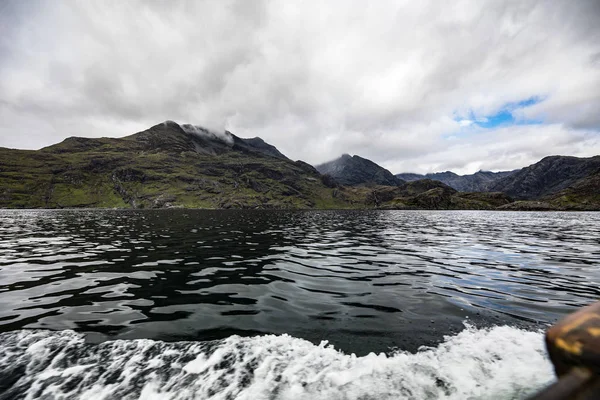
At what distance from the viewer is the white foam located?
6422 mm

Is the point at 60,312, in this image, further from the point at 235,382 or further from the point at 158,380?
the point at 235,382

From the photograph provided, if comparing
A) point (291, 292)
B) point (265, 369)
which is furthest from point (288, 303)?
point (265, 369)

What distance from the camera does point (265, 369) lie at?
7.37m

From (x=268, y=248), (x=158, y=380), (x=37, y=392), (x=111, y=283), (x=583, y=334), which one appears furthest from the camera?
(x=268, y=248)

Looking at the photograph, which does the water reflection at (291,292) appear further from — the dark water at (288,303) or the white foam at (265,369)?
the white foam at (265,369)

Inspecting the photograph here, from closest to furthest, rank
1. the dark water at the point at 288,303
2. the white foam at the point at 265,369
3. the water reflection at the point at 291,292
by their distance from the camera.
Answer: the white foam at the point at 265,369
the dark water at the point at 288,303
the water reflection at the point at 291,292

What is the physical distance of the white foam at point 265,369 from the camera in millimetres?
6422

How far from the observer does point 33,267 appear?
1912cm

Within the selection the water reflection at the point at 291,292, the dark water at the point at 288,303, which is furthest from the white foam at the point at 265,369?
the water reflection at the point at 291,292

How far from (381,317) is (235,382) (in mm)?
6514

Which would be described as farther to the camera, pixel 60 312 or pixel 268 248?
pixel 268 248

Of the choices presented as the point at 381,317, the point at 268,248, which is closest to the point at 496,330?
the point at 381,317

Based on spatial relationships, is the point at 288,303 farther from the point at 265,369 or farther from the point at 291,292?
the point at 265,369

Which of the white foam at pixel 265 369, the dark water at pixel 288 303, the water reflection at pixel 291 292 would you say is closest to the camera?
the white foam at pixel 265 369
